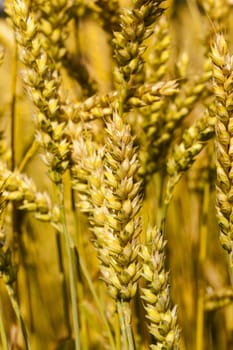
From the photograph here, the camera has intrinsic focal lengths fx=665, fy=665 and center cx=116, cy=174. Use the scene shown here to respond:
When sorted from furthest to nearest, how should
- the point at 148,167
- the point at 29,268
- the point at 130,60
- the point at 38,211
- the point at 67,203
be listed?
the point at 29,268, the point at 67,203, the point at 148,167, the point at 38,211, the point at 130,60

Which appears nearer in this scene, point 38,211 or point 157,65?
point 38,211

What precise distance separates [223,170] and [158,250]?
93 mm

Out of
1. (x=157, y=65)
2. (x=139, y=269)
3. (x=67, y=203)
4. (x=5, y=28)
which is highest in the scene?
(x=5, y=28)

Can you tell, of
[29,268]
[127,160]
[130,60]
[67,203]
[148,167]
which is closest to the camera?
[127,160]

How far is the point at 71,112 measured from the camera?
30.1 inches

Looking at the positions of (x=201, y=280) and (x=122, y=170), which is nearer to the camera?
(x=122, y=170)

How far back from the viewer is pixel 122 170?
1.84 feet

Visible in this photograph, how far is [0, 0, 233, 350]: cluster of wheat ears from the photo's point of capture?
0.59 meters

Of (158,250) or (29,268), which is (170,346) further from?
(29,268)

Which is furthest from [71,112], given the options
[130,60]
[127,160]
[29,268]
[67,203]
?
[29,268]

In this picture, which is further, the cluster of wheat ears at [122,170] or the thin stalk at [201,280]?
the thin stalk at [201,280]

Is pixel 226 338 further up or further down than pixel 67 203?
further down

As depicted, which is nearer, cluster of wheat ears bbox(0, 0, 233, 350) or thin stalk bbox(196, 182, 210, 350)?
cluster of wheat ears bbox(0, 0, 233, 350)

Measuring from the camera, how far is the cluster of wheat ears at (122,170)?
59 centimetres
